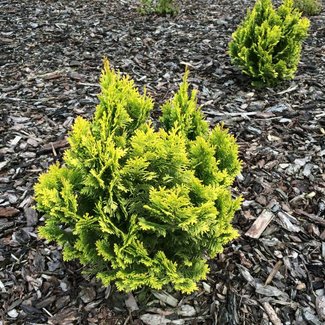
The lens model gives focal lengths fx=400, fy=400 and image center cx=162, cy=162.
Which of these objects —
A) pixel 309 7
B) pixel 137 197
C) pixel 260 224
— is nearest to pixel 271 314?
pixel 260 224

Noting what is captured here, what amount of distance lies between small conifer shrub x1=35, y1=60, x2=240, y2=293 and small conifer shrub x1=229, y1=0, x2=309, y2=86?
285 centimetres

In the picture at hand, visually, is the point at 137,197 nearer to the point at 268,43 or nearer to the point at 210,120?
the point at 210,120

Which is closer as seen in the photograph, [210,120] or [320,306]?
[320,306]

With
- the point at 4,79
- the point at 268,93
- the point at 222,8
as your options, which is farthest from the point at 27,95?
the point at 222,8

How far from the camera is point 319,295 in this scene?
9.72 ft

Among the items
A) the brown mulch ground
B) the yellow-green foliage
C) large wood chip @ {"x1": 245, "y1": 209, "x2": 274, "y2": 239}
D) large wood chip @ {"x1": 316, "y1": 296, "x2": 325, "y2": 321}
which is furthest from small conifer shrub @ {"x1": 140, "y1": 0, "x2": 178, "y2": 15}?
large wood chip @ {"x1": 316, "y1": 296, "x2": 325, "y2": 321}

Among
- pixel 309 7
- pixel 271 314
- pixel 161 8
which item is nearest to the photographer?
pixel 271 314

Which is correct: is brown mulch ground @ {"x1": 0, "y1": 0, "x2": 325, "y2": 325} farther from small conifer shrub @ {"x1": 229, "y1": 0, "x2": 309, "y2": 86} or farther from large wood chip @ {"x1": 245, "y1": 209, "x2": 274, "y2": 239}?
small conifer shrub @ {"x1": 229, "y1": 0, "x2": 309, "y2": 86}

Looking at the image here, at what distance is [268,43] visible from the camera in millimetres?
5133

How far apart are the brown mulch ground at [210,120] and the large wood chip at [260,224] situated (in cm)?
1

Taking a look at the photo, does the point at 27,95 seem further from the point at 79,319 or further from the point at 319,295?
the point at 319,295

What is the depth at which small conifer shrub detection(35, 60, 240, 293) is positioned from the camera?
2.33m

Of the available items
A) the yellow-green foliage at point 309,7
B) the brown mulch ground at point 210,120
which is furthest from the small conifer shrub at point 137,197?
the yellow-green foliage at point 309,7

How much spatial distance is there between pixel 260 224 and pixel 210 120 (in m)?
1.71
